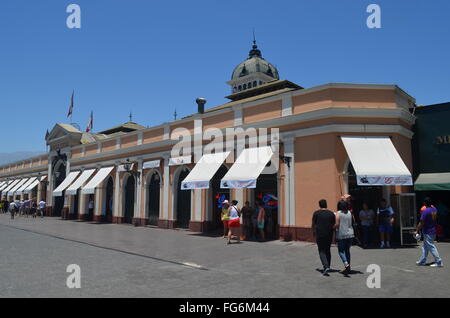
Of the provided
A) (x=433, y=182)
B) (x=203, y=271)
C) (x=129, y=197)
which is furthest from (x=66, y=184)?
(x=433, y=182)

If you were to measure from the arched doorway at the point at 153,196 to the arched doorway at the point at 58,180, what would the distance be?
13168 mm

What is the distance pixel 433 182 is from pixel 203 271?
10.2 m

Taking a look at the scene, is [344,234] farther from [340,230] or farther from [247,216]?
[247,216]

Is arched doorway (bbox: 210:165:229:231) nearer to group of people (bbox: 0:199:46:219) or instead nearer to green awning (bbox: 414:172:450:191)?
green awning (bbox: 414:172:450:191)

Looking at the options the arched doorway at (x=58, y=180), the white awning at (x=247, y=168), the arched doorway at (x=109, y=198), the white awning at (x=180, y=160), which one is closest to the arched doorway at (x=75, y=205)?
the arched doorway at (x=58, y=180)

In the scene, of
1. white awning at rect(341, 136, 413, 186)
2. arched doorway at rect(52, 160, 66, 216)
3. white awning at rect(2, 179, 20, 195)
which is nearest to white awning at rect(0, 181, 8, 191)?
white awning at rect(2, 179, 20, 195)

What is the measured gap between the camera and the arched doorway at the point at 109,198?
933 inches

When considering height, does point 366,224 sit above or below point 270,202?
below

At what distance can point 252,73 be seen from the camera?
54.8 m

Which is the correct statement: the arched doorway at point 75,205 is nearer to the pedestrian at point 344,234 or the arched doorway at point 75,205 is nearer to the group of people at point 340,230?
the group of people at point 340,230

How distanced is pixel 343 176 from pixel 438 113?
548 centimetres

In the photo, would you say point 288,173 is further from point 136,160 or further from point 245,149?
point 136,160

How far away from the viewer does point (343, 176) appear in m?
12.6
